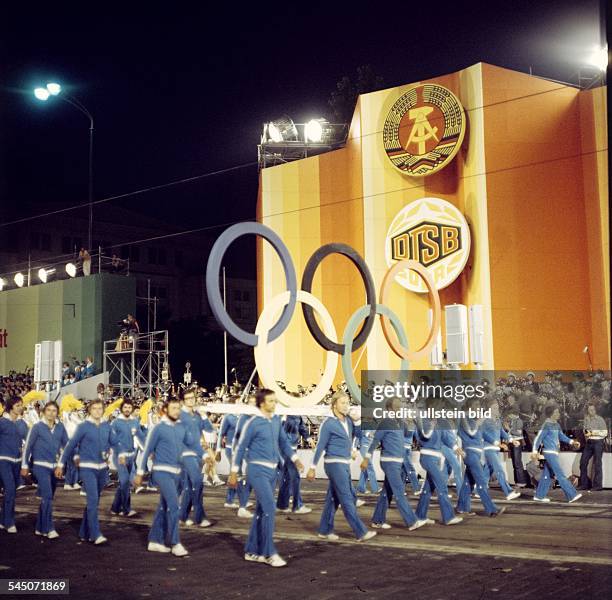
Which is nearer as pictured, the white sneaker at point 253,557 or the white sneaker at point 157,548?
the white sneaker at point 253,557

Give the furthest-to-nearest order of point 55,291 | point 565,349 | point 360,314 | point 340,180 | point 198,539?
1. point 55,291
2. point 340,180
3. point 565,349
4. point 360,314
5. point 198,539

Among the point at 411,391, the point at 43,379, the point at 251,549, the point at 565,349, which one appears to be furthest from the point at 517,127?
the point at 251,549

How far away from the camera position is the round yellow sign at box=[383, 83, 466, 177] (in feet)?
83.5

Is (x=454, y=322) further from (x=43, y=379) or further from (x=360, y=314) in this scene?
(x=43, y=379)

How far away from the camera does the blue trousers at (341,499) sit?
427 inches

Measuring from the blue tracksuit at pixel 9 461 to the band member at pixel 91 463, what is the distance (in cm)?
152

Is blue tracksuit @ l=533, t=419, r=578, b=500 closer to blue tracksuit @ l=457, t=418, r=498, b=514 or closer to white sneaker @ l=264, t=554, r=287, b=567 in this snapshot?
blue tracksuit @ l=457, t=418, r=498, b=514

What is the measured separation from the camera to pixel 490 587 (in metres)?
8.09

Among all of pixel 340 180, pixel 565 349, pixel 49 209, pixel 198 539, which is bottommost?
pixel 198 539

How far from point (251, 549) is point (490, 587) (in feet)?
9.89

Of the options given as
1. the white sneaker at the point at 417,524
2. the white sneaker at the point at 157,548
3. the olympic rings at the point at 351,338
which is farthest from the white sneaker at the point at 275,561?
the olympic rings at the point at 351,338

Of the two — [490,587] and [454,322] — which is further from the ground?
[454,322]

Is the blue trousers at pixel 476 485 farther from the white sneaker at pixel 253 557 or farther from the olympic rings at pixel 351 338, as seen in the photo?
the white sneaker at pixel 253 557

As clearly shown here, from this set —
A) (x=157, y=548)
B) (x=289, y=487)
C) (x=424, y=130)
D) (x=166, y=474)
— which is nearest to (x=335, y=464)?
(x=166, y=474)
